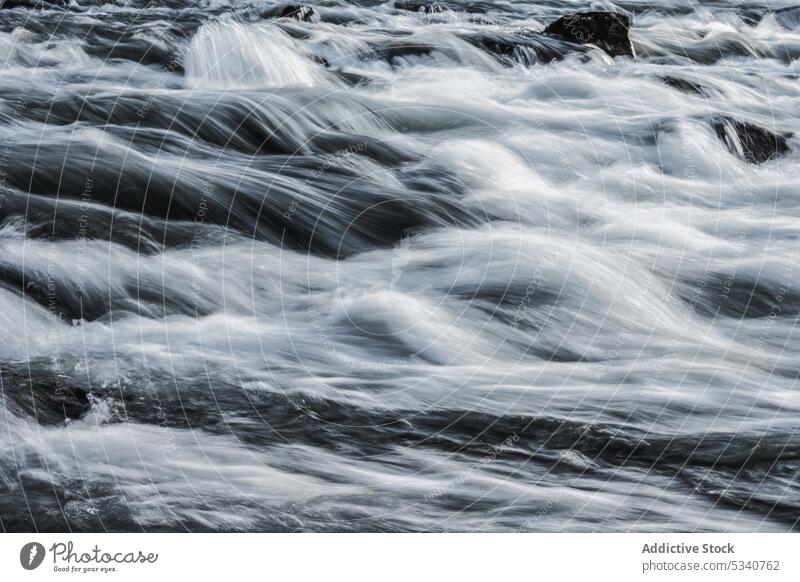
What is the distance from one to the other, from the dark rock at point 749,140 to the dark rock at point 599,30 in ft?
4.81

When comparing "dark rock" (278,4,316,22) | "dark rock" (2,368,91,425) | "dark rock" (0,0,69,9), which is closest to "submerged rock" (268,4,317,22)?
"dark rock" (278,4,316,22)

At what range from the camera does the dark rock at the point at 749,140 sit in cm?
749

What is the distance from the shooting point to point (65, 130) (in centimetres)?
663

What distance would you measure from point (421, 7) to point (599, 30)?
1876 mm

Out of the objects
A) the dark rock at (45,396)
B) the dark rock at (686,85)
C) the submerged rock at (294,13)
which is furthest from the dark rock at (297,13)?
the dark rock at (45,396)

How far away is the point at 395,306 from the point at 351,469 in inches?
50.8

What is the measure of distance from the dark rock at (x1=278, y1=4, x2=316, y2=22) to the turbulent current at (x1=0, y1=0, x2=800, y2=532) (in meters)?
0.03

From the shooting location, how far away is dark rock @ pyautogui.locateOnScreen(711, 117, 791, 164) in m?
7.49

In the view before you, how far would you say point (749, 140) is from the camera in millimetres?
7598

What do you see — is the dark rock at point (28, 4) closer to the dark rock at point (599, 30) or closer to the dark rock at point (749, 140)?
the dark rock at point (599, 30)

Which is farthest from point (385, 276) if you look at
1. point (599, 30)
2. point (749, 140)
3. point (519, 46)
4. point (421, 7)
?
point (421, 7)

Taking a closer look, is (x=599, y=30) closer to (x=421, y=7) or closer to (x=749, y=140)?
(x=421, y=7)

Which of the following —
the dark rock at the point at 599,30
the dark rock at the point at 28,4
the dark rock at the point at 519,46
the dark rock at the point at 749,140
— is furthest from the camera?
the dark rock at the point at 599,30
